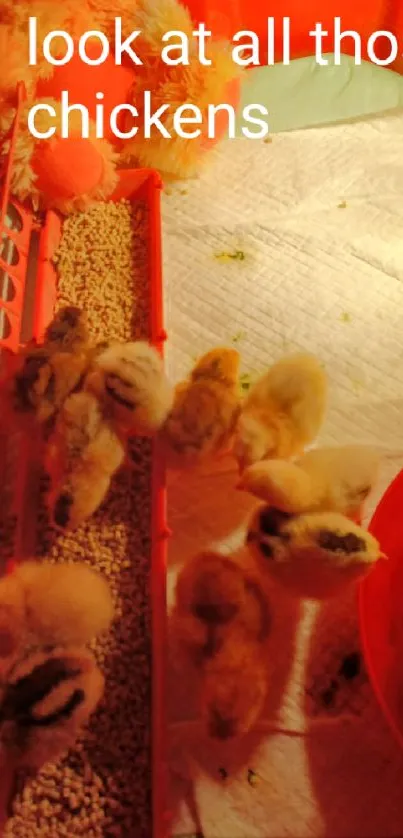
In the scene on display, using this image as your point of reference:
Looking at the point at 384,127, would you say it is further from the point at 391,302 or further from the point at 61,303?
the point at 61,303

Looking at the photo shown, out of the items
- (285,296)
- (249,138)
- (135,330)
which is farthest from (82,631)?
(249,138)

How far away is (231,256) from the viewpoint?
4.43 ft

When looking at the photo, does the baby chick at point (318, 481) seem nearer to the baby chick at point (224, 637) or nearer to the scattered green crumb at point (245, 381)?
the baby chick at point (224, 637)

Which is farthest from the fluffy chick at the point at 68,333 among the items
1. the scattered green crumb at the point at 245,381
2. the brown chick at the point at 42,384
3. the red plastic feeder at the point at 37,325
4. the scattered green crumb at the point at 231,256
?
the scattered green crumb at the point at 231,256

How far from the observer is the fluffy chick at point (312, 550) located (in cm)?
84

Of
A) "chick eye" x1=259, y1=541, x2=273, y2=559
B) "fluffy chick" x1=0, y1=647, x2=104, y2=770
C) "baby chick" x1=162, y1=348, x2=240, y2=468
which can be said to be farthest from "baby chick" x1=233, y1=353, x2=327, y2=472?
"fluffy chick" x1=0, y1=647, x2=104, y2=770

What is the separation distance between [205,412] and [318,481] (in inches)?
6.7

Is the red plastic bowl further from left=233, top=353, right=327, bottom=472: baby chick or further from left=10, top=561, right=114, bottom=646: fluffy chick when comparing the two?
left=10, top=561, right=114, bottom=646: fluffy chick

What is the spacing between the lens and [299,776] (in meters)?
0.97

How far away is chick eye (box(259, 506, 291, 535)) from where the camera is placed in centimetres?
90

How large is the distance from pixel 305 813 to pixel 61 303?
844 mm

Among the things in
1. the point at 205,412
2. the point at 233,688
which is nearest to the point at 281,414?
the point at 205,412

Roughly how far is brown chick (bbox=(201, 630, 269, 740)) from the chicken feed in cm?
12

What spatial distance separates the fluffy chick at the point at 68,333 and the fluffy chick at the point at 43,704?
0.40 metres
